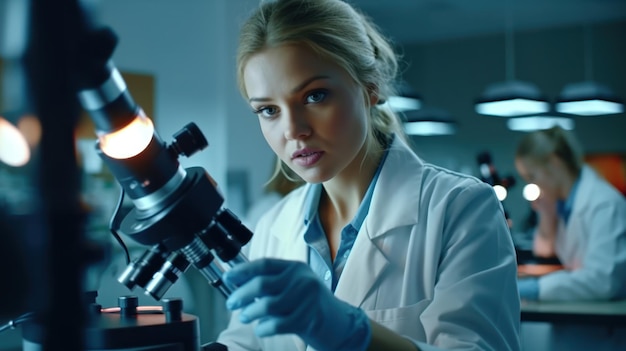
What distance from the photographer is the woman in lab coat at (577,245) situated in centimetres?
343

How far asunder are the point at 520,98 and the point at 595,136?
11.4 feet

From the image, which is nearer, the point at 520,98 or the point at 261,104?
the point at 261,104

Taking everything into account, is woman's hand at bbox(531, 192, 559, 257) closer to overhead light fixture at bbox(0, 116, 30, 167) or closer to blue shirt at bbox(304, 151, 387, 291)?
blue shirt at bbox(304, 151, 387, 291)

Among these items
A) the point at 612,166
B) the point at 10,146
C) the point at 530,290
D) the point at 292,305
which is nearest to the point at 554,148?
the point at 530,290

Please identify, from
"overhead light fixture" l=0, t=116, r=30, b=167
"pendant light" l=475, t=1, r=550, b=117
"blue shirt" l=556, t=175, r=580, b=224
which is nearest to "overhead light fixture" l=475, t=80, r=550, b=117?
"pendant light" l=475, t=1, r=550, b=117

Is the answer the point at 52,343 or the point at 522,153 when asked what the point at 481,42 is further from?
the point at 52,343

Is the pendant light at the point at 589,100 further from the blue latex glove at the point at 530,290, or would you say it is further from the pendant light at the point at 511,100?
the blue latex glove at the point at 530,290

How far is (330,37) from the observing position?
1.32 meters

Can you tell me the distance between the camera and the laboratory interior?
0.42m

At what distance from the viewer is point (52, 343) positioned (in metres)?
0.43

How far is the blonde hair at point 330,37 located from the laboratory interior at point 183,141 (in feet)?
0.73

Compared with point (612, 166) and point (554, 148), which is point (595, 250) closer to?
point (554, 148)

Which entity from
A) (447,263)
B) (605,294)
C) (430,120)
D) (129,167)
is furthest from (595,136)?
(129,167)

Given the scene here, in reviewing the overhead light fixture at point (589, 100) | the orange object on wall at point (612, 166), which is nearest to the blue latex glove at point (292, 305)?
the overhead light fixture at point (589, 100)
